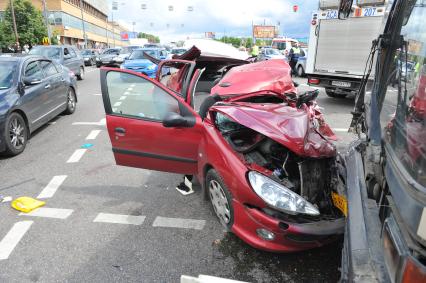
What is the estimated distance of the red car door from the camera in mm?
3633

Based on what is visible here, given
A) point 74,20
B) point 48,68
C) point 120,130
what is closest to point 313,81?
point 48,68

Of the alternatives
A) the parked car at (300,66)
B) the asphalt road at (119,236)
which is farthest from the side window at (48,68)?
the parked car at (300,66)

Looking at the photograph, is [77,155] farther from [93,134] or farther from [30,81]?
[30,81]

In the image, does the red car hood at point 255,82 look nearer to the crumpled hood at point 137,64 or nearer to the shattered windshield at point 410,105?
the shattered windshield at point 410,105

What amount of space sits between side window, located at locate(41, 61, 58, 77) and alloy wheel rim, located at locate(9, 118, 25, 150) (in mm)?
2074

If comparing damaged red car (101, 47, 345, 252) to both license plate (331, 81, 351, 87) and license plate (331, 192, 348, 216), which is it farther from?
license plate (331, 81, 351, 87)

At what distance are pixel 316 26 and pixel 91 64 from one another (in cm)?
2435

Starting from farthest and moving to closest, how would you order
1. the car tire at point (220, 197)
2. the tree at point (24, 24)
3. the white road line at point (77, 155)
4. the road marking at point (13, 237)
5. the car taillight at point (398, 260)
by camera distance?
the tree at point (24, 24) < the white road line at point (77, 155) < the road marking at point (13, 237) < the car tire at point (220, 197) < the car taillight at point (398, 260)

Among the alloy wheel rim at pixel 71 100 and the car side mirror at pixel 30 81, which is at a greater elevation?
the car side mirror at pixel 30 81

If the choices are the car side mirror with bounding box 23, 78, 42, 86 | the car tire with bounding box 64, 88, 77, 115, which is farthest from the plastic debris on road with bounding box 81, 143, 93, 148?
the car tire with bounding box 64, 88, 77, 115

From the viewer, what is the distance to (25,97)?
243 inches

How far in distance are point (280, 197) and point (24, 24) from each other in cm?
4434

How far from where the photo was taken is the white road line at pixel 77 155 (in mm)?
5531

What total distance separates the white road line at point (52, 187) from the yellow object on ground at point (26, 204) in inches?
7.0
